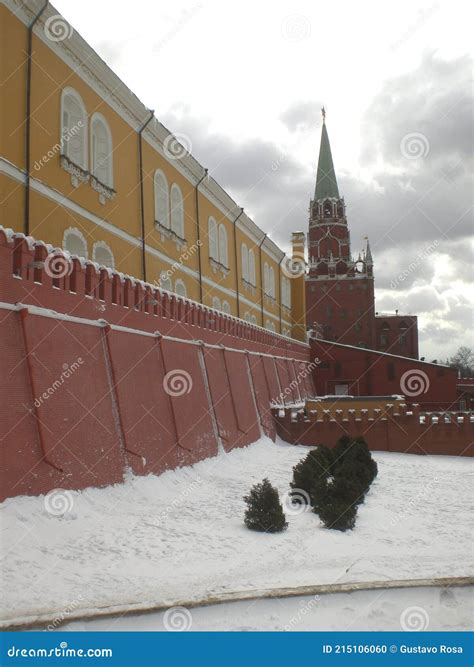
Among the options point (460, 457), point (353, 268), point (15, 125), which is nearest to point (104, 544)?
point (15, 125)

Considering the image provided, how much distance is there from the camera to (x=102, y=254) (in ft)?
46.2

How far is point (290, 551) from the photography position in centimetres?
796

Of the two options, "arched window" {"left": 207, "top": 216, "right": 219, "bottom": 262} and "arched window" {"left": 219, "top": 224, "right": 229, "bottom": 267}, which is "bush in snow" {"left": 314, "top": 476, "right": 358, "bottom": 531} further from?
"arched window" {"left": 219, "top": 224, "right": 229, "bottom": 267}

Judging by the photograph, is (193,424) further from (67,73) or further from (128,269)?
(67,73)

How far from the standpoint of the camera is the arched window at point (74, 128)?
12.9m

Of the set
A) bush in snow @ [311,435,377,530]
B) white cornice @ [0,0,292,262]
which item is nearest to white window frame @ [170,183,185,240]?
white cornice @ [0,0,292,262]

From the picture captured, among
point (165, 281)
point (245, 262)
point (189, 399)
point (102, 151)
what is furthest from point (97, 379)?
point (245, 262)

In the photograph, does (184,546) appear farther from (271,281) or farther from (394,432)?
(271,281)

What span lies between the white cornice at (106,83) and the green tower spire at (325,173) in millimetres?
30548

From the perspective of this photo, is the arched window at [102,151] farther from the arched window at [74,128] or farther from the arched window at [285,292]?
the arched window at [285,292]

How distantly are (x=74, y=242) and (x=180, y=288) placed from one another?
20.5 ft

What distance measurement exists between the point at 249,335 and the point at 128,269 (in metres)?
5.12

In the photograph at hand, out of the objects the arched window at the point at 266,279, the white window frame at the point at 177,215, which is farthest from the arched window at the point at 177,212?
the arched window at the point at 266,279

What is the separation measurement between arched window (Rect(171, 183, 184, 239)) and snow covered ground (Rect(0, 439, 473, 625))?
9.09 m
